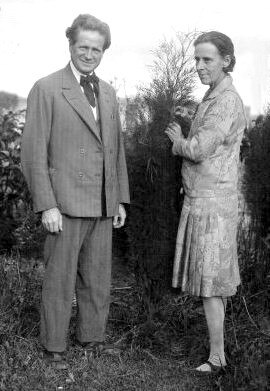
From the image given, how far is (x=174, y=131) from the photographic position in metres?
4.23

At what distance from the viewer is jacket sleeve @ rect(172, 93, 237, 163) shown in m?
3.87

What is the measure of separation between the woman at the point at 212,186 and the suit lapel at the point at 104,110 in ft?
1.35

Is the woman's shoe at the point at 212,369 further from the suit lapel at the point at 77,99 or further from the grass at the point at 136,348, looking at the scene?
the suit lapel at the point at 77,99

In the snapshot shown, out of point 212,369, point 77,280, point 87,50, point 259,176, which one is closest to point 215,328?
point 212,369

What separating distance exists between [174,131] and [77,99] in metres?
0.64

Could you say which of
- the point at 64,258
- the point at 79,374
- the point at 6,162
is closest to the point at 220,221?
the point at 64,258

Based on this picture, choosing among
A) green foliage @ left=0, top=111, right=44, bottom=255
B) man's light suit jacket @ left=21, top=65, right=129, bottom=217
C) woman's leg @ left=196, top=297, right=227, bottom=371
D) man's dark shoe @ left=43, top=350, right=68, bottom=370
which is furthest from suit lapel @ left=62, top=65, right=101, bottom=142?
green foliage @ left=0, top=111, right=44, bottom=255

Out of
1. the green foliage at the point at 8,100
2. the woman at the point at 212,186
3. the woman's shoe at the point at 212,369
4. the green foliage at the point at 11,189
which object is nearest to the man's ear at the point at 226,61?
the woman at the point at 212,186

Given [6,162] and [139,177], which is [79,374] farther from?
[6,162]

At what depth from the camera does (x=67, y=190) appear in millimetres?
4031

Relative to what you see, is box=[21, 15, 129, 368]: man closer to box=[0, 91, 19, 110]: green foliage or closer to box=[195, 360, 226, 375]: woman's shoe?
box=[195, 360, 226, 375]: woman's shoe

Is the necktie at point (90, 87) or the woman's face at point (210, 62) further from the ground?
the woman's face at point (210, 62)

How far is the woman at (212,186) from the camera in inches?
154

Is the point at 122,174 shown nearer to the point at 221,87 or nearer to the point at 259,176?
the point at 221,87
